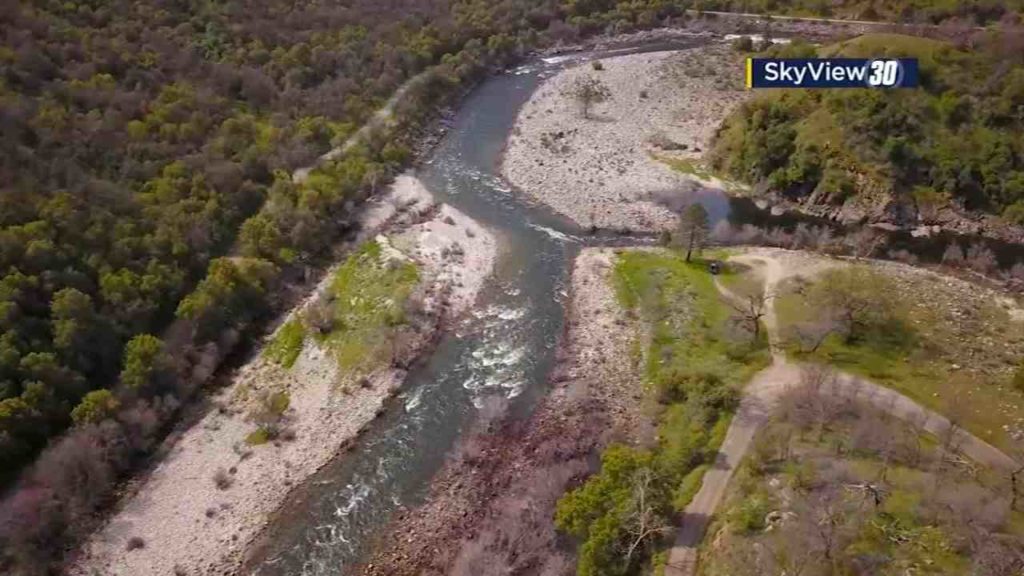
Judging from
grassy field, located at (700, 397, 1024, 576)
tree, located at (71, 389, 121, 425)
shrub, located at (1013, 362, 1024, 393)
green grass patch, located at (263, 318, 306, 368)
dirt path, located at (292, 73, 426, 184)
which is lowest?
shrub, located at (1013, 362, 1024, 393)

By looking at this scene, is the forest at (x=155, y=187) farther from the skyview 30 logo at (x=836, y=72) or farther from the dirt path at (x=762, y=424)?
the skyview 30 logo at (x=836, y=72)

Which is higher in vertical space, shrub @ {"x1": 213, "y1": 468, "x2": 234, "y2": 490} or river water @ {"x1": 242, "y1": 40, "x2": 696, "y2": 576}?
shrub @ {"x1": 213, "y1": 468, "x2": 234, "y2": 490}

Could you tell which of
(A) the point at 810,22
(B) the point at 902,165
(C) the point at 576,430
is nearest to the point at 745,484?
(C) the point at 576,430

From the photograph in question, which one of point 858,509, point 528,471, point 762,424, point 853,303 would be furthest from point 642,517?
point 853,303

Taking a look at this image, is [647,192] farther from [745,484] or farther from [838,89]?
[745,484]

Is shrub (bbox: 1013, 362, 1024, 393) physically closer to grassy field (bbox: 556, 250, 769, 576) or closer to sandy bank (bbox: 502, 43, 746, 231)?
grassy field (bbox: 556, 250, 769, 576)

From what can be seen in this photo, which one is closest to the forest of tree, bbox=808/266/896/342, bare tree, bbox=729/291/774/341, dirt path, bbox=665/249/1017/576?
dirt path, bbox=665/249/1017/576

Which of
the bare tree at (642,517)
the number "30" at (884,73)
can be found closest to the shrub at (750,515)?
the bare tree at (642,517)

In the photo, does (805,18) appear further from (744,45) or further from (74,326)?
(74,326)
